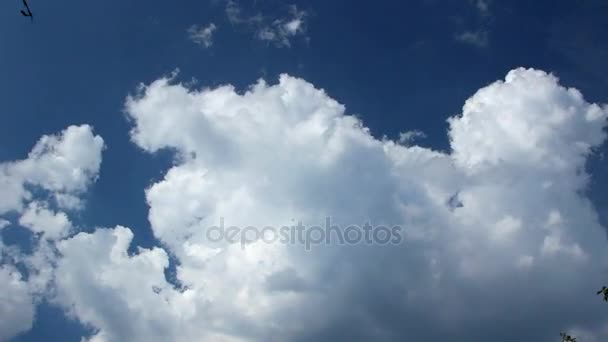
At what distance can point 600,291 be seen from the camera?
39375mm

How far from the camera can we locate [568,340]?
215 ft

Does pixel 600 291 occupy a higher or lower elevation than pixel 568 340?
lower

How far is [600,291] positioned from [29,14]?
4532 cm

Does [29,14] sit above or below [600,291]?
above

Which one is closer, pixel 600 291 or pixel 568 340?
pixel 600 291

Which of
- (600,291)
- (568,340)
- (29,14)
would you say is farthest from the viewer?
(568,340)

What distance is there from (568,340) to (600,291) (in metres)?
31.7

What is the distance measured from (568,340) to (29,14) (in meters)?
72.3

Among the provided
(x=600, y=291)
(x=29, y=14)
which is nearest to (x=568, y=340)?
(x=600, y=291)

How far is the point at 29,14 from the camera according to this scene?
2489 centimetres

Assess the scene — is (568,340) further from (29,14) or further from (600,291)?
(29,14)

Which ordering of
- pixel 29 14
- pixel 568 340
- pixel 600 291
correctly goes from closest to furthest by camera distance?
pixel 29 14
pixel 600 291
pixel 568 340
